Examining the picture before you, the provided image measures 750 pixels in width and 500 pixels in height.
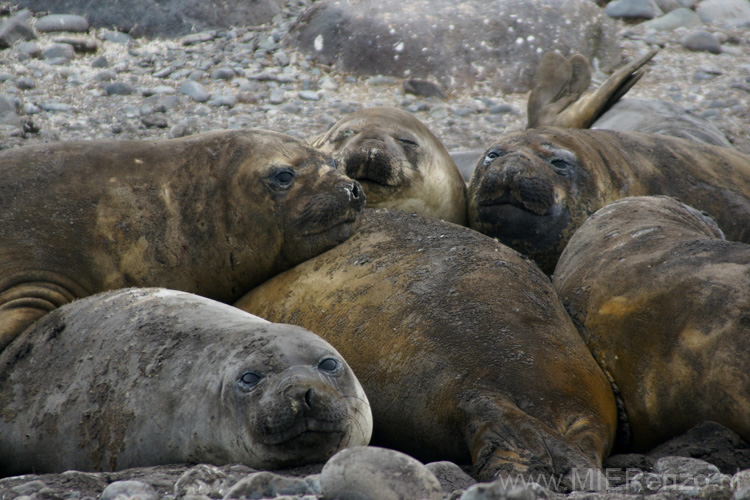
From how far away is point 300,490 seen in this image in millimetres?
2020

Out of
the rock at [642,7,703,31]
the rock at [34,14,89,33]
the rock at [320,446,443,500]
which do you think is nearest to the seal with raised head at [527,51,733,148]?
the rock at [642,7,703,31]

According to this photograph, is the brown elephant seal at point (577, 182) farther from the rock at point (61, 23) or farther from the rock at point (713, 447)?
the rock at point (61, 23)

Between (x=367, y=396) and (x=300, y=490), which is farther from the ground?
(x=300, y=490)

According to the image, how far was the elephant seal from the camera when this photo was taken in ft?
7.74

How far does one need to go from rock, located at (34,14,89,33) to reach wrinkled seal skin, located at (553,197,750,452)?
6.10 m

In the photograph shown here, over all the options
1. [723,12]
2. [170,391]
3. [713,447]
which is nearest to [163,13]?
[723,12]

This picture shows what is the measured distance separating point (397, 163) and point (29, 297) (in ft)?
6.57

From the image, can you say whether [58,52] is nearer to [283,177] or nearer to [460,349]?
[283,177]

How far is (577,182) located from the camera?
4.25 metres

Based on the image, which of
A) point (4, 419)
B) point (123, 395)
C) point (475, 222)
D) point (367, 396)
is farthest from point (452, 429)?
point (475, 222)

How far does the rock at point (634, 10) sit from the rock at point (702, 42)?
27.8 inches

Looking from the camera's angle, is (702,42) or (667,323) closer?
(667,323)

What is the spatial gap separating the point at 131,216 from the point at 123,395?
1.08 metres

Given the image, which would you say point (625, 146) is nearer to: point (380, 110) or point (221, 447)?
point (380, 110)
